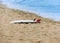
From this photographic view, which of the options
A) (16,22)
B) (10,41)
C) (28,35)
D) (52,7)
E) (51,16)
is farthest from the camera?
(52,7)

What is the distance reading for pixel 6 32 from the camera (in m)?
6.75

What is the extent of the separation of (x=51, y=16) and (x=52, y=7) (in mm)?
2473

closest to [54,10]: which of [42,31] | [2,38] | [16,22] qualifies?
[16,22]

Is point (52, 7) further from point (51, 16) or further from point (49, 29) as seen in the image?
point (49, 29)

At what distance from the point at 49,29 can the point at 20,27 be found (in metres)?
0.95

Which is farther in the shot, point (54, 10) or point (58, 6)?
point (58, 6)

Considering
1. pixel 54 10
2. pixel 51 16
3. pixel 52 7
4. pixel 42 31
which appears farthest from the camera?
pixel 52 7

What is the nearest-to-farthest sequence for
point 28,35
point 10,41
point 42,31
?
point 10,41 → point 28,35 → point 42,31

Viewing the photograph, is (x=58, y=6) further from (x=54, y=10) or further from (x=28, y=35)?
(x=28, y=35)

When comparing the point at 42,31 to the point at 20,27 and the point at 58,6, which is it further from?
the point at 58,6

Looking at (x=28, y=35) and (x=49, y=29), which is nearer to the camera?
(x=28, y=35)

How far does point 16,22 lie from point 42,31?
1.41 metres

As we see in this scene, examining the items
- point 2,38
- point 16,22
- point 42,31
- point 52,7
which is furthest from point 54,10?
point 2,38

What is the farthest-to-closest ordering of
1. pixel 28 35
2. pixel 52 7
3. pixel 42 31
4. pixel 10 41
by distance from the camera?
pixel 52 7 < pixel 42 31 < pixel 28 35 < pixel 10 41
